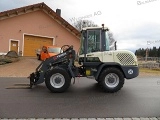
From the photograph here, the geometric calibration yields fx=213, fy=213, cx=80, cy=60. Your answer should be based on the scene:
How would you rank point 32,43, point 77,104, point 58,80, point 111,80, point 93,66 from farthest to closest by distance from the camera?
1. point 32,43
2. point 93,66
3. point 111,80
4. point 58,80
5. point 77,104

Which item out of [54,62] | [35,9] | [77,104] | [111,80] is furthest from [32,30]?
[77,104]

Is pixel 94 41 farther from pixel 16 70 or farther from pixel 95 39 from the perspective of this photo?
pixel 16 70

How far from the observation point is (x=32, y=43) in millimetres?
28031

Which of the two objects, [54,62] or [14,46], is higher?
[14,46]

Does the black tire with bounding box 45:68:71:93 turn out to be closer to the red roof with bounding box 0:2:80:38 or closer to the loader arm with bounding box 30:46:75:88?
the loader arm with bounding box 30:46:75:88

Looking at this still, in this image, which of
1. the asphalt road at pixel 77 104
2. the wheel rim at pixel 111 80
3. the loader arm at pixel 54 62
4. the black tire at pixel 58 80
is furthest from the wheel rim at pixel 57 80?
the wheel rim at pixel 111 80

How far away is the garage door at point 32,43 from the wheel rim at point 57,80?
1956 cm

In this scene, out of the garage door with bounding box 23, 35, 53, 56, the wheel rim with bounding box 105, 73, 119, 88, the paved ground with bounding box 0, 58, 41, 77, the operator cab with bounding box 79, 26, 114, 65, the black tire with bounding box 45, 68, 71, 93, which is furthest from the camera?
the garage door with bounding box 23, 35, 53, 56

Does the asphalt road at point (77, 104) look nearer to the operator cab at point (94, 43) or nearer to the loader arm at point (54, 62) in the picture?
the loader arm at point (54, 62)

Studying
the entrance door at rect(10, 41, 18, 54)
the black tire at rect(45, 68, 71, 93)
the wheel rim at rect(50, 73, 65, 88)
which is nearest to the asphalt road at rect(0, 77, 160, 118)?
the black tire at rect(45, 68, 71, 93)

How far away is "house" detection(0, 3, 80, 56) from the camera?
25.9 meters

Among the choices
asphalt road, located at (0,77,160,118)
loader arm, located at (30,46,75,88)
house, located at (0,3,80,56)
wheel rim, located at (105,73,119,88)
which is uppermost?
house, located at (0,3,80,56)

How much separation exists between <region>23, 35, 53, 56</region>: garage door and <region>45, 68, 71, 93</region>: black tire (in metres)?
19.6

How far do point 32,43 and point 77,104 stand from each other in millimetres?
22140
